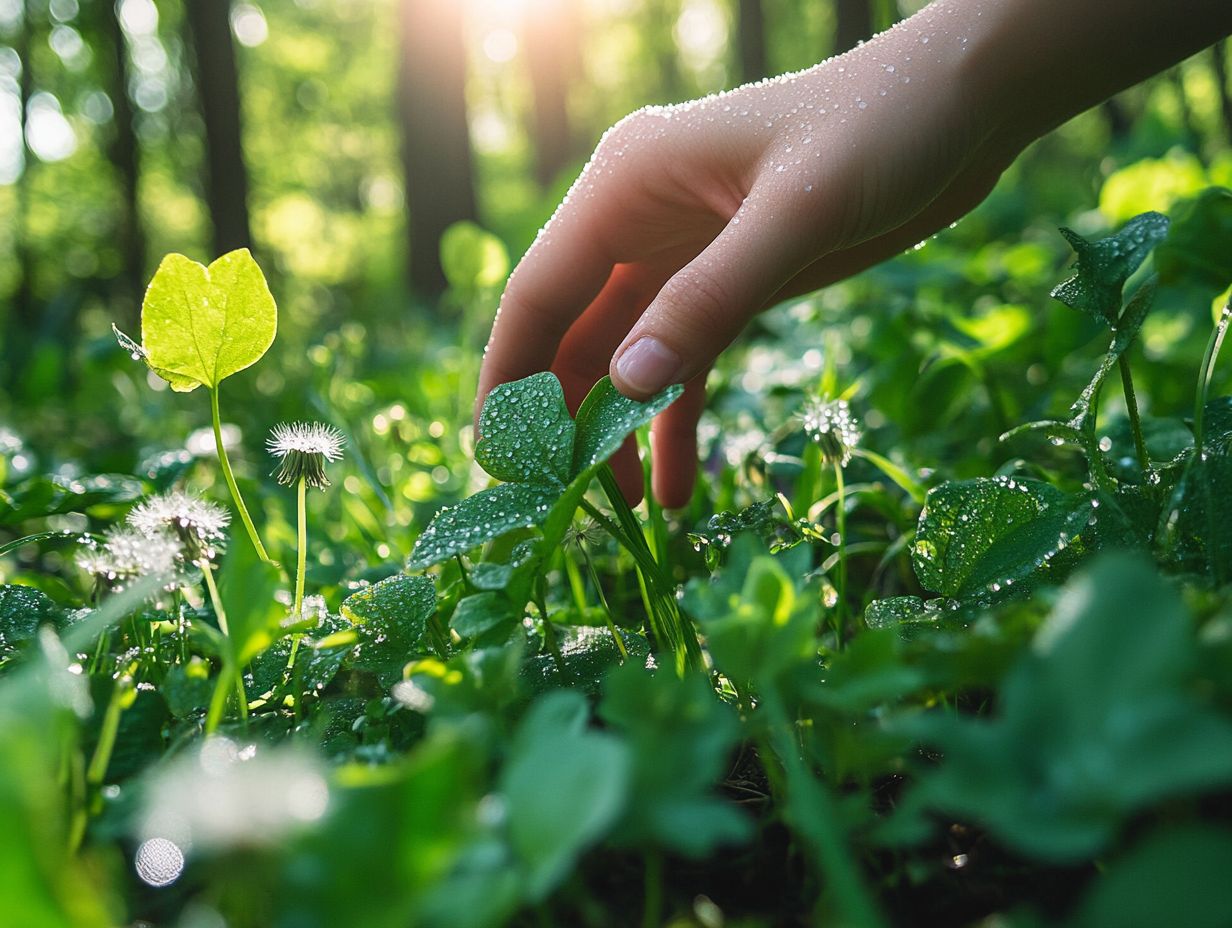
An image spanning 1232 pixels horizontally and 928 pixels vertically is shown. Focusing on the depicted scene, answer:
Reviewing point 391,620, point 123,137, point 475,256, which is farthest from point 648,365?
point 123,137

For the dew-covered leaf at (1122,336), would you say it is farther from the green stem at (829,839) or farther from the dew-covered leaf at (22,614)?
the dew-covered leaf at (22,614)

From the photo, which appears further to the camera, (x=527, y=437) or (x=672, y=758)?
(x=527, y=437)

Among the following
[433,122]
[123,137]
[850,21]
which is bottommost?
[433,122]

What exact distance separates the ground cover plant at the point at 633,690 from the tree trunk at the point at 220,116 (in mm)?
5418

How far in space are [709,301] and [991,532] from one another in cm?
36

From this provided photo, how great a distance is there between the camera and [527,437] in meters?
0.83

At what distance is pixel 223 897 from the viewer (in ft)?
1.77

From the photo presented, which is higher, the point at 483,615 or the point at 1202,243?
the point at 1202,243

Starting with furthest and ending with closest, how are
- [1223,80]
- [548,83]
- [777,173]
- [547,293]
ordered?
[548,83]
[1223,80]
[547,293]
[777,173]

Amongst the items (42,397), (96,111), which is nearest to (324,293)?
(96,111)

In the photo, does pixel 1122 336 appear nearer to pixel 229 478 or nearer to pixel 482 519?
pixel 482 519

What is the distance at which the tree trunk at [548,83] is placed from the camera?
35.3 feet

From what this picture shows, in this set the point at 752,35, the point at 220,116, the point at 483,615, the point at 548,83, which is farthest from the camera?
the point at 548,83

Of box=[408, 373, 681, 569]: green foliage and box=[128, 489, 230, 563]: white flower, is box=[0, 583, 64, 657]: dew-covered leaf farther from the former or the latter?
box=[408, 373, 681, 569]: green foliage
